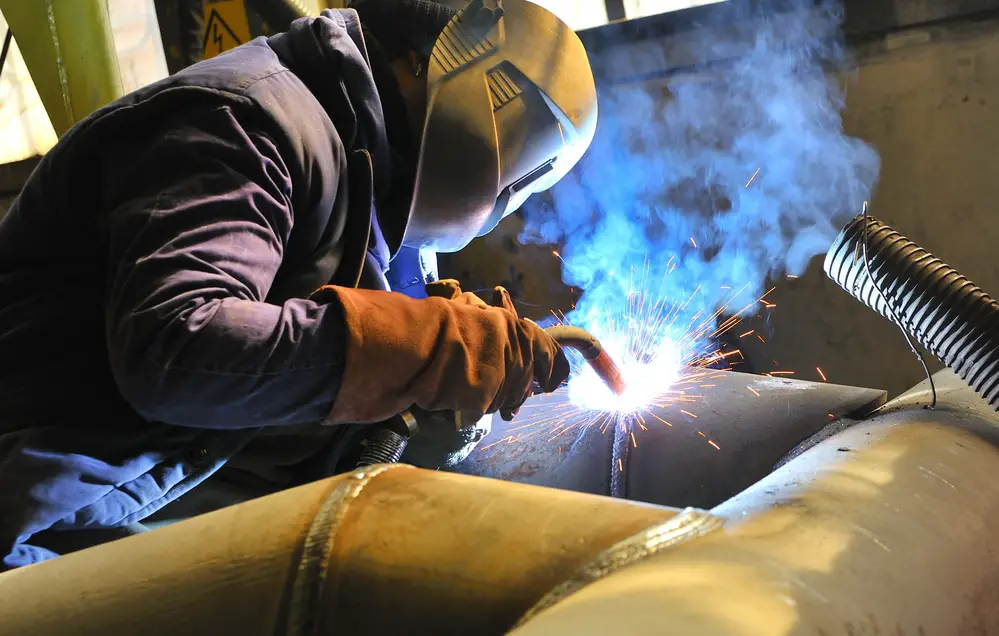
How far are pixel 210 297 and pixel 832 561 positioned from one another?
2.74 ft

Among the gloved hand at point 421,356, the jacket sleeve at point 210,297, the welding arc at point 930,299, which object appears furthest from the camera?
the welding arc at point 930,299

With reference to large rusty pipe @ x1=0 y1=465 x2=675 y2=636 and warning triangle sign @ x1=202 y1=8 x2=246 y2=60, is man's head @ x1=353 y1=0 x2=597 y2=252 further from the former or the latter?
warning triangle sign @ x1=202 y1=8 x2=246 y2=60

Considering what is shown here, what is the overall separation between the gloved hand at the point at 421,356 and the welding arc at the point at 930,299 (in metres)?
0.70

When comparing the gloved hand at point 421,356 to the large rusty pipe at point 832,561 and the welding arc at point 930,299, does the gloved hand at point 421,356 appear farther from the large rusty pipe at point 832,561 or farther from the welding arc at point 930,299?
the welding arc at point 930,299

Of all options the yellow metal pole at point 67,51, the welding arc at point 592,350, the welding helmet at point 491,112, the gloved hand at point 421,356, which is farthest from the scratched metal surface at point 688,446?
the yellow metal pole at point 67,51

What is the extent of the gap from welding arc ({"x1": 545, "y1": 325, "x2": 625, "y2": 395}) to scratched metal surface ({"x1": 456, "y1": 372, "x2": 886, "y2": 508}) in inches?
4.4

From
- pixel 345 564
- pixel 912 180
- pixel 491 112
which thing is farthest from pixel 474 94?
pixel 912 180

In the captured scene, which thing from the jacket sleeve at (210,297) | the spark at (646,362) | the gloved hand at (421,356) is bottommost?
the spark at (646,362)

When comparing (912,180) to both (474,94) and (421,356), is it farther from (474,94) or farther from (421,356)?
(421,356)

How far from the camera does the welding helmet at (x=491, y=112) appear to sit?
144cm

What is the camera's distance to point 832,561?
0.66m

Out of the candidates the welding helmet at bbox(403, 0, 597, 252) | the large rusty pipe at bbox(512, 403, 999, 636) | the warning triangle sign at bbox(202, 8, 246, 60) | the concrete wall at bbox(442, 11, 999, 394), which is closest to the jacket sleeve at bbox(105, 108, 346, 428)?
the welding helmet at bbox(403, 0, 597, 252)

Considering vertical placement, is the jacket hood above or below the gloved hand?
above

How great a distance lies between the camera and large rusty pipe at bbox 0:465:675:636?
2.05 ft
